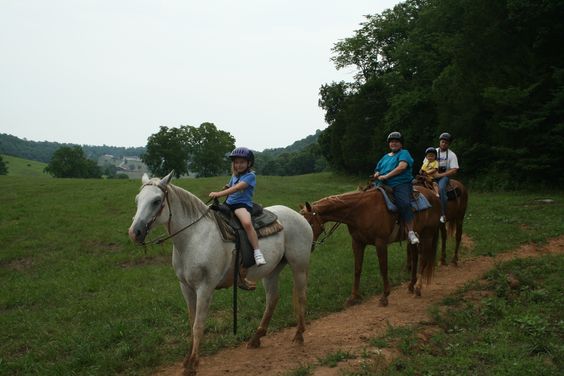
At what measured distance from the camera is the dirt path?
5973 mm

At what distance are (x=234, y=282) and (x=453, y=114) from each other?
27330mm

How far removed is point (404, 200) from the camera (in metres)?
8.49

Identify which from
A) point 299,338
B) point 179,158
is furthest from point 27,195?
point 179,158

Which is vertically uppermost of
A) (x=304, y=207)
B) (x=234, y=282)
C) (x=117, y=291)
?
(x=304, y=207)

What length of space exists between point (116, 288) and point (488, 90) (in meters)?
21.4

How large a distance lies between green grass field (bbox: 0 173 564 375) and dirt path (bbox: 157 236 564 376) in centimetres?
40

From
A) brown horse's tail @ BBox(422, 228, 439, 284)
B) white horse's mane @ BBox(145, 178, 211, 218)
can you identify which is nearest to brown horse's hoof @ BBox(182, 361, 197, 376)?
white horse's mane @ BBox(145, 178, 211, 218)

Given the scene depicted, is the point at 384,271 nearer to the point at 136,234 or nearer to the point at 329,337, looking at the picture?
the point at 329,337

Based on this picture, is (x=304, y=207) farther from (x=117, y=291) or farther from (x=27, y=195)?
(x=27, y=195)

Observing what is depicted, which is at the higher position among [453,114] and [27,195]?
[453,114]

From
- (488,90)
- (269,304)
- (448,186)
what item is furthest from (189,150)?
(269,304)

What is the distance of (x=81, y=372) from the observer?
6074 millimetres

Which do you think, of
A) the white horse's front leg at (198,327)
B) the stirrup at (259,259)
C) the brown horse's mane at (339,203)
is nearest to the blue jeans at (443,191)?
the brown horse's mane at (339,203)

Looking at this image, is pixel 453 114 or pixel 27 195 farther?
pixel 453 114
